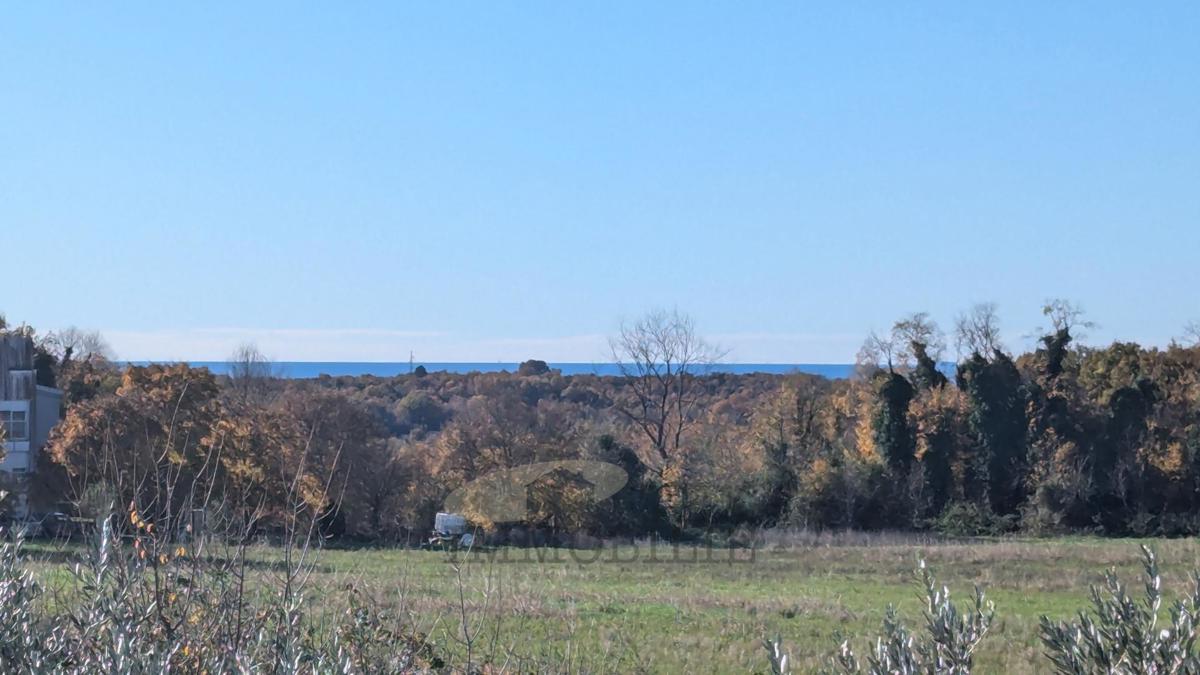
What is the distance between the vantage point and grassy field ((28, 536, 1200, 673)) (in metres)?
9.81

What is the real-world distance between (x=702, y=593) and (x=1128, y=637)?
1740 centimetres

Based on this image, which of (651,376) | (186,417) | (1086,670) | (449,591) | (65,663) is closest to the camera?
(1086,670)

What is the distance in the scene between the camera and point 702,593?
67.9ft

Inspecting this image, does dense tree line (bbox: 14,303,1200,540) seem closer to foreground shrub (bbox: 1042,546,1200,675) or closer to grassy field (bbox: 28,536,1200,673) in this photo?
grassy field (bbox: 28,536,1200,673)

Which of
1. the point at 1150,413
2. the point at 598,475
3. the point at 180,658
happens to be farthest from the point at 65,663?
the point at 1150,413

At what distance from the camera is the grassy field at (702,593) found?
9812 millimetres

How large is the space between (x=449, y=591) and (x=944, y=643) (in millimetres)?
14831

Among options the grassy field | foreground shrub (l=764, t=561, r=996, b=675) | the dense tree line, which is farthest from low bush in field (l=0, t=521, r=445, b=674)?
the dense tree line

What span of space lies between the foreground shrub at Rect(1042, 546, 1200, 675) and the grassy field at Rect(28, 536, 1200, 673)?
8.92 ft

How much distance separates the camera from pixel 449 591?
17.9 m

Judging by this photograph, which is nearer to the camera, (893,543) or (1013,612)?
(1013,612)

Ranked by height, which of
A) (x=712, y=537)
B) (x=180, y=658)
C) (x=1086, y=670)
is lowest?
(x=712, y=537)

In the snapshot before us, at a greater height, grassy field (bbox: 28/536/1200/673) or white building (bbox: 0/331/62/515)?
white building (bbox: 0/331/62/515)

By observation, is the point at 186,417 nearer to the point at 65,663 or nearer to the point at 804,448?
the point at 804,448
